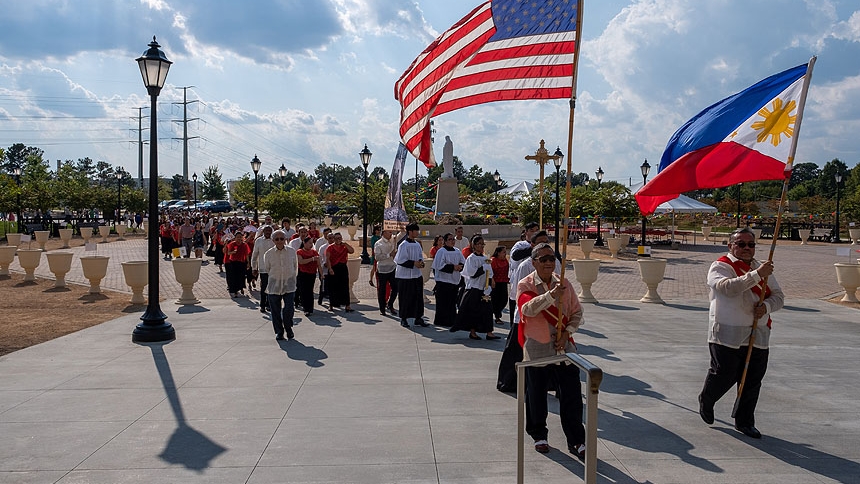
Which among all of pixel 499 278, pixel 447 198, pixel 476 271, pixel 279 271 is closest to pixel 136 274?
pixel 279 271

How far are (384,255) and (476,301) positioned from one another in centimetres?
307

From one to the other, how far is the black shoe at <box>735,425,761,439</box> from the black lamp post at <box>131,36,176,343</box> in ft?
26.2

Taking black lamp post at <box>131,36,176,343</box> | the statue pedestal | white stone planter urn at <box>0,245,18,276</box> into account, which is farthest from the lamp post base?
the statue pedestal

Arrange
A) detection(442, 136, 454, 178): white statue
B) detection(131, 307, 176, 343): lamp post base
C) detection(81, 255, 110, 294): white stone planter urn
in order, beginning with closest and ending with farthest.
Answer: detection(131, 307, 176, 343): lamp post base → detection(81, 255, 110, 294): white stone planter urn → detection(442, 136, 454, 178): white statue

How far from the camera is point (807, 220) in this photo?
2073 inches

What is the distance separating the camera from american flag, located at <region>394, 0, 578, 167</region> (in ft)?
27.0

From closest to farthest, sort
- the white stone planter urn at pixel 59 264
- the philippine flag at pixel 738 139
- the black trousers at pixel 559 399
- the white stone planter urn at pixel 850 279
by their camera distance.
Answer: the black trousers at pixel 559 399 < the philippine flag at pixel 738 139 < the white stone planter urn at pixel 850 279 < the white stone planter urn at pixel 59 264

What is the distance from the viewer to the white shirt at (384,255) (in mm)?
13094

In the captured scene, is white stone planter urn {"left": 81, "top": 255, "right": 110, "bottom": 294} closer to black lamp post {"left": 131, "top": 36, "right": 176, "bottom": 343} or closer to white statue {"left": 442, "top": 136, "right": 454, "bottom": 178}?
black lamp post {"left": 131, "top": 36, "right": 176, "bottom": 343}

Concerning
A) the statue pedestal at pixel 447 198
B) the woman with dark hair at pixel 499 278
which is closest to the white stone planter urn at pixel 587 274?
the woman with dark hair at pixel 499 278

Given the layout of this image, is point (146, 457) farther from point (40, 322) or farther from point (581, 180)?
point (581, 180)

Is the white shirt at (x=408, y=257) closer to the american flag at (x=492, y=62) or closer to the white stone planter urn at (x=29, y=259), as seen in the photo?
the american flag at (x=492, y=62)

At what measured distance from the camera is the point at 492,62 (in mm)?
9039

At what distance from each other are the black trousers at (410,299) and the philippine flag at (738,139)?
534cm
